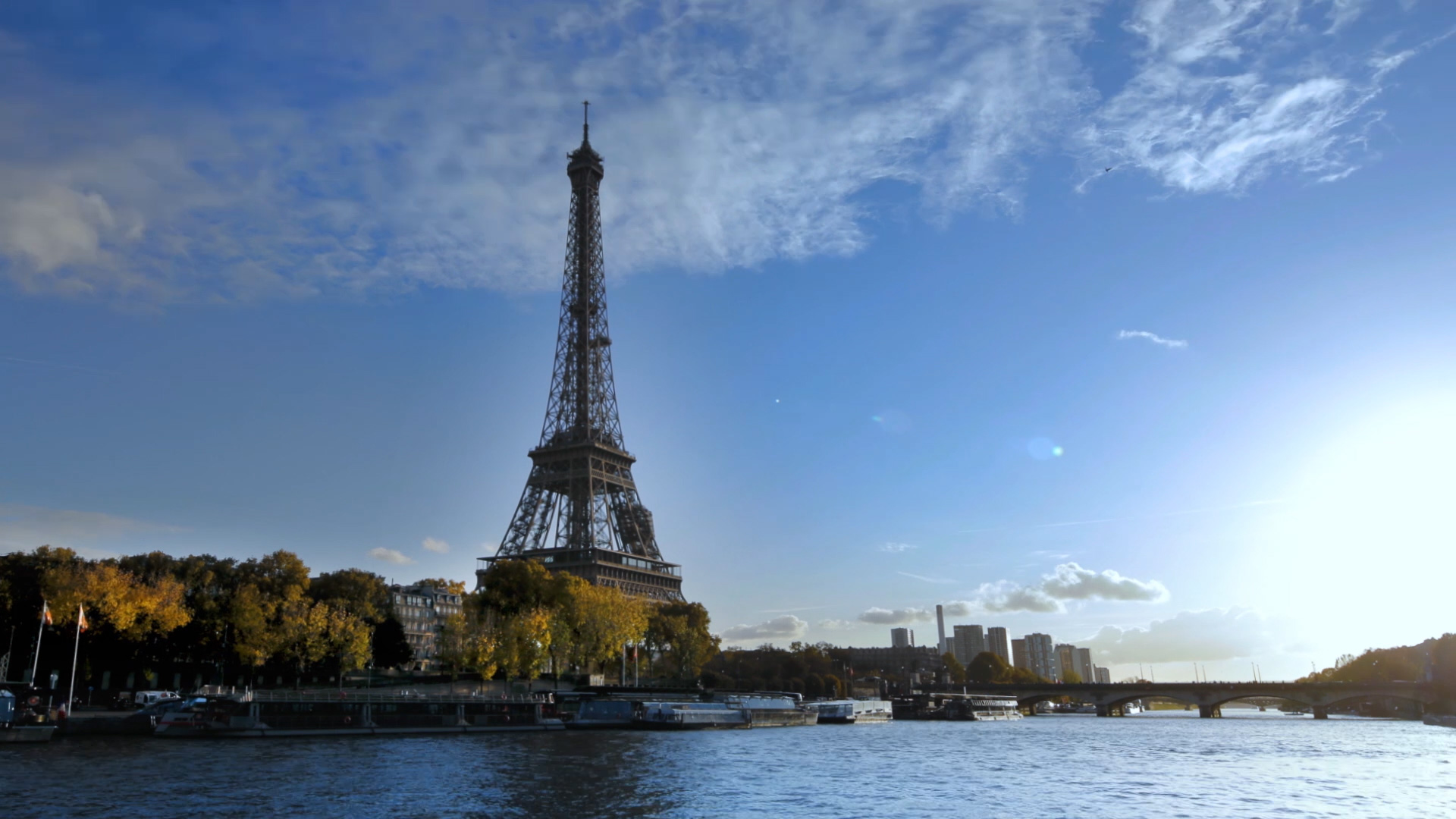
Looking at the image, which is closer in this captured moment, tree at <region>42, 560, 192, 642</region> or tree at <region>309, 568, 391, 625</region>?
tree at <region>42, 560, 192, 642</region>

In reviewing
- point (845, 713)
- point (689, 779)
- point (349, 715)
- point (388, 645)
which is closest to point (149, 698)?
point (349, 715)

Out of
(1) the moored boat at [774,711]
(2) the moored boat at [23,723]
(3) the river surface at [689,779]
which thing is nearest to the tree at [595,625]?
(1) the moored boat at [774,711]

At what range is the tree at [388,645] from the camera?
356 ft

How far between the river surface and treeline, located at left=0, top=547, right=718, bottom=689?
21.5 metres

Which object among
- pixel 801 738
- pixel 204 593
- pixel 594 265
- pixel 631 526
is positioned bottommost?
A: pixel 801 738

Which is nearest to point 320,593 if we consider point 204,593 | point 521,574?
point 204,593

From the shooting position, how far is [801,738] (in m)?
87.7

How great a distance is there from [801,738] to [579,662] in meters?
35.3

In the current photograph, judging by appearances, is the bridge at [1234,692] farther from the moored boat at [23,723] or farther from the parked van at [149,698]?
the moored boat at [23,723]

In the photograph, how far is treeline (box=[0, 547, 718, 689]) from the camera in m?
82.4

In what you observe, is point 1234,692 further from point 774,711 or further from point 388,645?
point 388,645

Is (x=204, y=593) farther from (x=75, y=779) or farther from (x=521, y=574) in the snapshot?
(x=75, y=779)

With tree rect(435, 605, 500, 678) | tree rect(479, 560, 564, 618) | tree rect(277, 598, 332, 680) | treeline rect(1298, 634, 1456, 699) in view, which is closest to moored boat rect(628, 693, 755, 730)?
tree rect(435, 605, 500, 678)

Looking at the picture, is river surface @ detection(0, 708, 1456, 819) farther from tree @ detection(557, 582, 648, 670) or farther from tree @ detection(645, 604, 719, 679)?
tree @ detection(645, 604, 719, 679)
